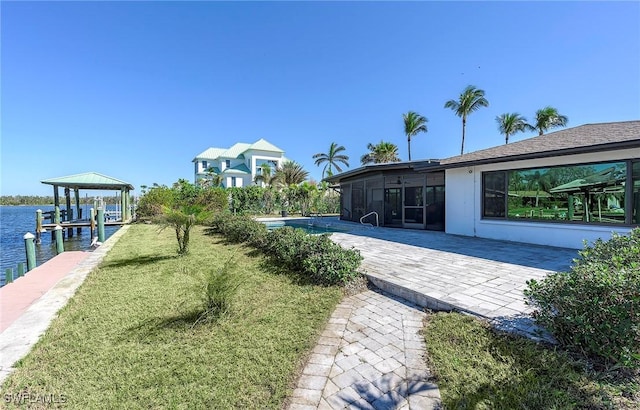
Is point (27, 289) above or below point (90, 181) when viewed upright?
below

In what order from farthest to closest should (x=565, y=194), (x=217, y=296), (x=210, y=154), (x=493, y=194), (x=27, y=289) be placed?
(x=210, y=154)
(x=493, y=194)
(x=565, y=194)
(x=27, y=289)
(x=217, y=296)

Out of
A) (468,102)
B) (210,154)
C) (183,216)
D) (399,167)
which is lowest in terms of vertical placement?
(183,216)

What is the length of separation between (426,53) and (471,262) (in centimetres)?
1048

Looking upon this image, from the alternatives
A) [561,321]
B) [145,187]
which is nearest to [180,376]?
[561,321]

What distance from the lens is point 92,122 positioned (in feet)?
52.9

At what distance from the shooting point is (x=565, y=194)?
7.99 meters

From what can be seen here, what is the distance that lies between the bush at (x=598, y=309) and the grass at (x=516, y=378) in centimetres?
A: 21

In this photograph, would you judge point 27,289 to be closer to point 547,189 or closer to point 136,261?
point 136,261

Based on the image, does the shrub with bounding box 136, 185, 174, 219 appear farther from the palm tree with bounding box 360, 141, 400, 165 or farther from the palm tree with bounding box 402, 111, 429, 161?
the palm tree with bounding box 402, 111, 429, 161

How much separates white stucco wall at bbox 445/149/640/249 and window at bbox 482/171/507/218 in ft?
0.52

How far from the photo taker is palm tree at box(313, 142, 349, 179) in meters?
35.1

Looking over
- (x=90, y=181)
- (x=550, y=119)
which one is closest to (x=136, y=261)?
(x=90, y=181)

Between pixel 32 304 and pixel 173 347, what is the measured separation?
11.9 feet

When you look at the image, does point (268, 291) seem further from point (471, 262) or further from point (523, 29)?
point (523, 29)
